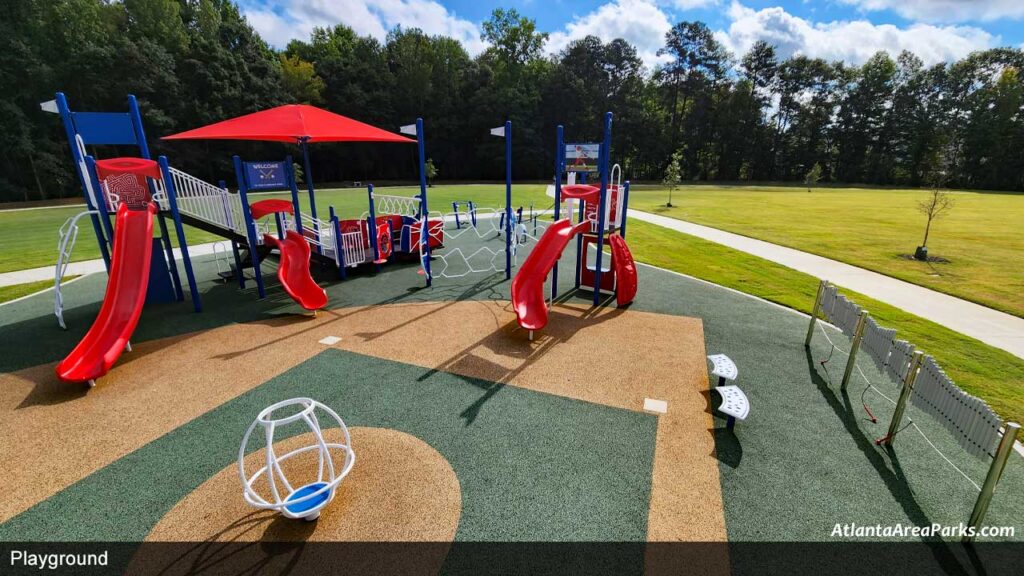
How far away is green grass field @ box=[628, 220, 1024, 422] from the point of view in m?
5.84

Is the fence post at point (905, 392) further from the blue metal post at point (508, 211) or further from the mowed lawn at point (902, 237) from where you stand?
the mowed lawn at point (902, 237)

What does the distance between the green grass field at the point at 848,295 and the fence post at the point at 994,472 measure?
2.94 m

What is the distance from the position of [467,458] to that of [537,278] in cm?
414

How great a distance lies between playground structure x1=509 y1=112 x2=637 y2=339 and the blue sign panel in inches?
234

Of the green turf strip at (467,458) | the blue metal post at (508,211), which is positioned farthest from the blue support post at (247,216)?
the blue metal post at (508,211)

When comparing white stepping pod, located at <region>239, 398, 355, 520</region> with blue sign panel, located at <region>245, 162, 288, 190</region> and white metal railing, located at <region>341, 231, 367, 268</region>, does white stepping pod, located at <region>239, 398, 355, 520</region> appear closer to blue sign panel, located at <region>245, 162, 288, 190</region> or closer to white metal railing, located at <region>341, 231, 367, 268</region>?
blue sign panel, located at <region>245, 162, 288, 190</region>

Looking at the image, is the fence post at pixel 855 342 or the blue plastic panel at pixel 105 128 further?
the blue plastic panel at pixel 105 128

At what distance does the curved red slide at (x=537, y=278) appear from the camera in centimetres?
739

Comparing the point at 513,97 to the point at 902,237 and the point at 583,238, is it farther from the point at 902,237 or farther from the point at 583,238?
the point at 583,238

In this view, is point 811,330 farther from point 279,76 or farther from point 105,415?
point 279,76

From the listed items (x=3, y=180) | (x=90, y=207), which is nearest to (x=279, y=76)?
(x=3, y=180)

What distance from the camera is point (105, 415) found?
201 inches

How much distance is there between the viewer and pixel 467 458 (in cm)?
439

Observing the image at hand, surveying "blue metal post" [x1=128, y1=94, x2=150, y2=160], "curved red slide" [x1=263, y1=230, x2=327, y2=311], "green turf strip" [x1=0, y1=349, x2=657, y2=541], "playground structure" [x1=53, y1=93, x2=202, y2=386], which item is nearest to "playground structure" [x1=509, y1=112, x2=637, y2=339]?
"green turf strip" [x1=0, y1=349, x2=657, y2=541]
